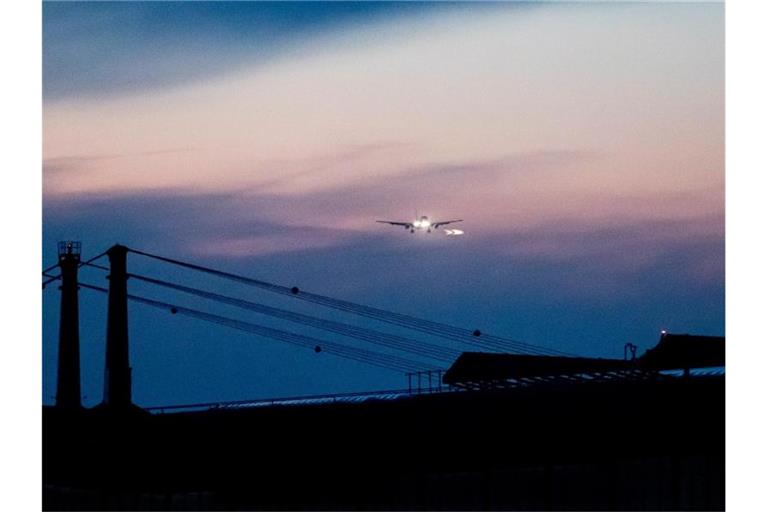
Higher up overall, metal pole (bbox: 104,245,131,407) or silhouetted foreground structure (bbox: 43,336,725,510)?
metal pole (bbox: 104,245,131,407)

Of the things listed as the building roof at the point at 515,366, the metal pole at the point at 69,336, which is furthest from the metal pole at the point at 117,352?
the building roof at the point at 515,366

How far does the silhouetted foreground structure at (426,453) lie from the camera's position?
117 feet

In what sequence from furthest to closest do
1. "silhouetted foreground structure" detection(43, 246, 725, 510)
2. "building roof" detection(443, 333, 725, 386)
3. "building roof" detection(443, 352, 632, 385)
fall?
"building roof" detection(443, 352, 632, 385)
"building roof" detection(443, 333, 725, 386)
"silhouetted foreground structure" detection(43, 246, 725, 510)

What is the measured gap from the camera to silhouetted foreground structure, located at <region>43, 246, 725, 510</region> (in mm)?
35750

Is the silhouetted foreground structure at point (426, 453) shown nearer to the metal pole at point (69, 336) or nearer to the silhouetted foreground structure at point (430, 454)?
the silhouetted foreground structure at point (430, 454)

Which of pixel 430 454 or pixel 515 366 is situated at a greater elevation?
pixel 515 366

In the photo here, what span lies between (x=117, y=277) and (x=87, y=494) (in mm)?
36974

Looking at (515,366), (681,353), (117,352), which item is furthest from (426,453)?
(515,366)

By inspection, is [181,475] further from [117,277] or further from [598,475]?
[117,277]

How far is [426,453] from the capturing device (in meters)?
41.2

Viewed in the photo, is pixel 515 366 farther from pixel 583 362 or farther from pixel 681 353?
pixel 681 353

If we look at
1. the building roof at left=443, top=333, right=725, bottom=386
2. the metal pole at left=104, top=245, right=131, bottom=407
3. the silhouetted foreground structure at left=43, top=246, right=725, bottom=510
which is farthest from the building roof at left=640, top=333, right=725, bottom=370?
the metal pole at left=104, top=245, right=131, bottom=407

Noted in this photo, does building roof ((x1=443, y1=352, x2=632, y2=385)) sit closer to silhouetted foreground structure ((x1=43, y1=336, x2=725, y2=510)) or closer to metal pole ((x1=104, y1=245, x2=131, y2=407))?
metal pole ((x1=104, y1=245, x2=131, y2=407))

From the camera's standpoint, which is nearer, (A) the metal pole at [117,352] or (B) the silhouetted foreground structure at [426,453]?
A: (B) the silhouetted foreground structure at [426,453]
